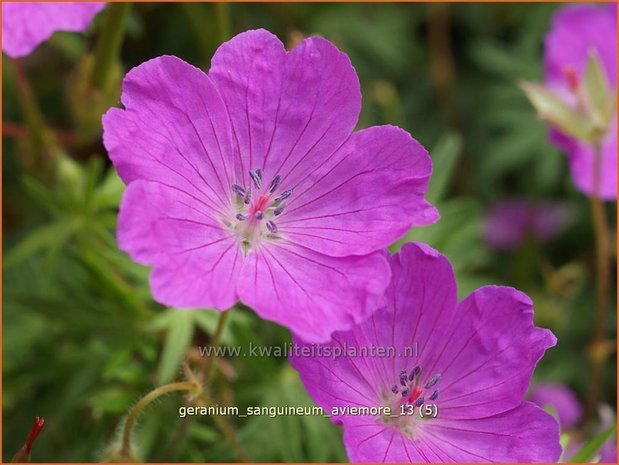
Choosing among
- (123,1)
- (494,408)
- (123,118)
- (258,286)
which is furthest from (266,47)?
(494,408)

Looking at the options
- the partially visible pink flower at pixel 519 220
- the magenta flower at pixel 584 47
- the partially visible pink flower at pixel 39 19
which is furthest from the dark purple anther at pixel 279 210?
the partially visible pink flower at pixel 519 220

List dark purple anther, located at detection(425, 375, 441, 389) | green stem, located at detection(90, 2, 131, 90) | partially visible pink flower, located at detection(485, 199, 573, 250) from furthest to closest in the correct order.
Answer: partially visible pink flower, located at detection(485, 199, 573, 250) → green stem, located at detection(90, 2, 131, 90) → dark purple anther, located at detection(425, 375, 441, 389)

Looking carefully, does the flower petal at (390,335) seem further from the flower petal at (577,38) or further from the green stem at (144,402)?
the flower petal at (577,38)

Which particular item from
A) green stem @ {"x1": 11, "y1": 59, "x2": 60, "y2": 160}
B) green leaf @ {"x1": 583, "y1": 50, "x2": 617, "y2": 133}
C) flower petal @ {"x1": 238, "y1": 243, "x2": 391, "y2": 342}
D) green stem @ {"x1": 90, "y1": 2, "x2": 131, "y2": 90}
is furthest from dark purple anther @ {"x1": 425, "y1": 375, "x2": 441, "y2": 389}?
green stem @ {"x1": 11, "y1": 59, "x2": 60, "y2": 160}

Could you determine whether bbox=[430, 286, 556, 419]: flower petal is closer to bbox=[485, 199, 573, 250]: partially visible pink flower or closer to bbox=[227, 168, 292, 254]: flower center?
bbox=[227, 168, 292, 254]: flower center

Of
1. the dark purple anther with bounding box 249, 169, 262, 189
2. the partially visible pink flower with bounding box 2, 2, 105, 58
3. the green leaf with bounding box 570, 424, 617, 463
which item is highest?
the partially visible pink flower with bounding box 2, 2, 105, 58

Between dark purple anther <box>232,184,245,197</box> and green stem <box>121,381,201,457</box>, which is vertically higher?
dark purple anther <box>232,184,245,197</box>
